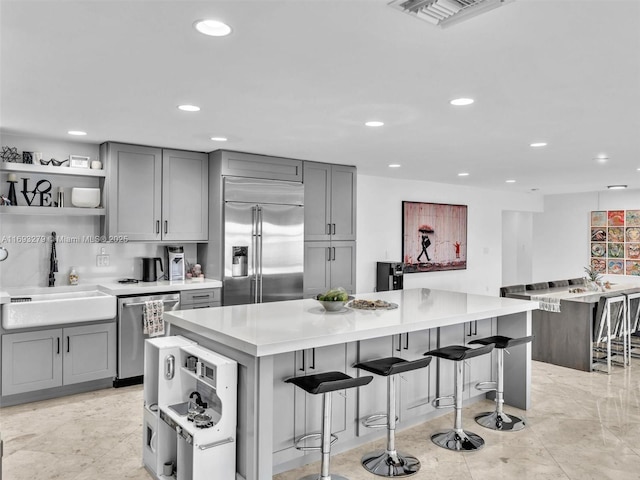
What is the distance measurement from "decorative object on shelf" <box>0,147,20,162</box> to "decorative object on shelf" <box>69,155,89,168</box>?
0.42 m

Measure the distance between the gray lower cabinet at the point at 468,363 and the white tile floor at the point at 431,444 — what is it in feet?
0.73

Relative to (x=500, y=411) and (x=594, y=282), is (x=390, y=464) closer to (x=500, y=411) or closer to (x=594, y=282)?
(x=500, y=411)

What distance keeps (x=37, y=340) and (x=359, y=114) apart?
3.26 m

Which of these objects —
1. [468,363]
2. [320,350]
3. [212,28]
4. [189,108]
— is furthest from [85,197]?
[468,363]

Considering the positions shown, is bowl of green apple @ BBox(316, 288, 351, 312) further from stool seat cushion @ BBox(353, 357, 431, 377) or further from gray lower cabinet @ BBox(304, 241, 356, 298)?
gray lower cabinet @ BBox(304, 241, 356, 298)

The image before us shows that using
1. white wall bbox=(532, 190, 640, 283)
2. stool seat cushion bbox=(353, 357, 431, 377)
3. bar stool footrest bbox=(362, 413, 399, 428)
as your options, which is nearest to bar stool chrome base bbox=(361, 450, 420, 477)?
bar stool footrest bbox=(362, 413, 399, 428)

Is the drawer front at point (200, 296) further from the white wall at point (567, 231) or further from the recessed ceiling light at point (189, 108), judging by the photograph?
→ the white wall at point (567, 231)

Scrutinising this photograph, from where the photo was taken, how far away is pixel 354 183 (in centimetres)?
632

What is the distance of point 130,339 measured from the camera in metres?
4.61

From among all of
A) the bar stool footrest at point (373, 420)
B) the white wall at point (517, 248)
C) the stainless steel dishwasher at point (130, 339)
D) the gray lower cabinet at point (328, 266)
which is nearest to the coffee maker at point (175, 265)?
the stainless steel dishwasher at point (130, 339)

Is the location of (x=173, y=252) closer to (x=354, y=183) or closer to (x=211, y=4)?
(x=354, y=183)

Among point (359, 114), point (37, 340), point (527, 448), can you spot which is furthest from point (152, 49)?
point (527, 448)

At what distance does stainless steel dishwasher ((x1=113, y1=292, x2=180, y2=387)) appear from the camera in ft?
15.0

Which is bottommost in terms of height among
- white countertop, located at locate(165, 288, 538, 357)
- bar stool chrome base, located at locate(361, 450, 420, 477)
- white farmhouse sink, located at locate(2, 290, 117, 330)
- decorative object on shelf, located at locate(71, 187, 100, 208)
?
bar stool chrome base, located at locate(361, 450, 420, 477)
